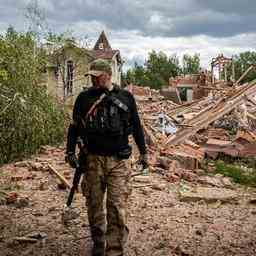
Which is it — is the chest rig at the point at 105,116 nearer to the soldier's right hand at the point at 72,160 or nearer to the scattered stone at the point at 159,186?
the soldier's right hand at the point at 72,160

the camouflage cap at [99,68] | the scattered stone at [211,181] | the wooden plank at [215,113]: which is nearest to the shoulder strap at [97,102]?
the camouflage cap at [99,68]

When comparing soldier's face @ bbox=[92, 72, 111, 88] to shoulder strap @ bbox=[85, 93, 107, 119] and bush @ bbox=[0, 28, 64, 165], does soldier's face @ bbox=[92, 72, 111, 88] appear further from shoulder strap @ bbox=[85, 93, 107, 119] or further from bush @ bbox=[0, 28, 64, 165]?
bush @ bbox=[0, 28, 64, 165]

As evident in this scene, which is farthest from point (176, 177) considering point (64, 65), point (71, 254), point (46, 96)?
point (64, 65)

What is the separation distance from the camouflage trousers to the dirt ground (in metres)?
0.48

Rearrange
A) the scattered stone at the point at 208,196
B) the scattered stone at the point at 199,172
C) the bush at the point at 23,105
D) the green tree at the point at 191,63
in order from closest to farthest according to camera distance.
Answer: the scattered stone at the point at 208,196 < the bush at the point at 23,105 < the scattered stone at the point at 199,172 < the green tree at the point at 191,63

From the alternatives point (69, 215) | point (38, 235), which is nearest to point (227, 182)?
point (69, 215)

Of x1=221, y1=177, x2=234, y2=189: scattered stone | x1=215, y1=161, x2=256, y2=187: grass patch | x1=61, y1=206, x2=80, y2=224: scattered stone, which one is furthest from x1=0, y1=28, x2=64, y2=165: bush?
x1=215, y1=161, x2=256, y2=187: grass patch

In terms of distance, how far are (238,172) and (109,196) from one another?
19.5 feet

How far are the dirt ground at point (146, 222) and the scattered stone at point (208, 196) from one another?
4 centimetres

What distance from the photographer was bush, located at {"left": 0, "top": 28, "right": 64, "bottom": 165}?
870cm

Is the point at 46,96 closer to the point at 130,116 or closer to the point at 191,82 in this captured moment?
the point at 130,116

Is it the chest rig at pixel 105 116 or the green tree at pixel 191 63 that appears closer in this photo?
the chest rig at pixel 105 116

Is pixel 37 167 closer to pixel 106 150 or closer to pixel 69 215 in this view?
pixel 69 215

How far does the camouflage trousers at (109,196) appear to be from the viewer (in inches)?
194
